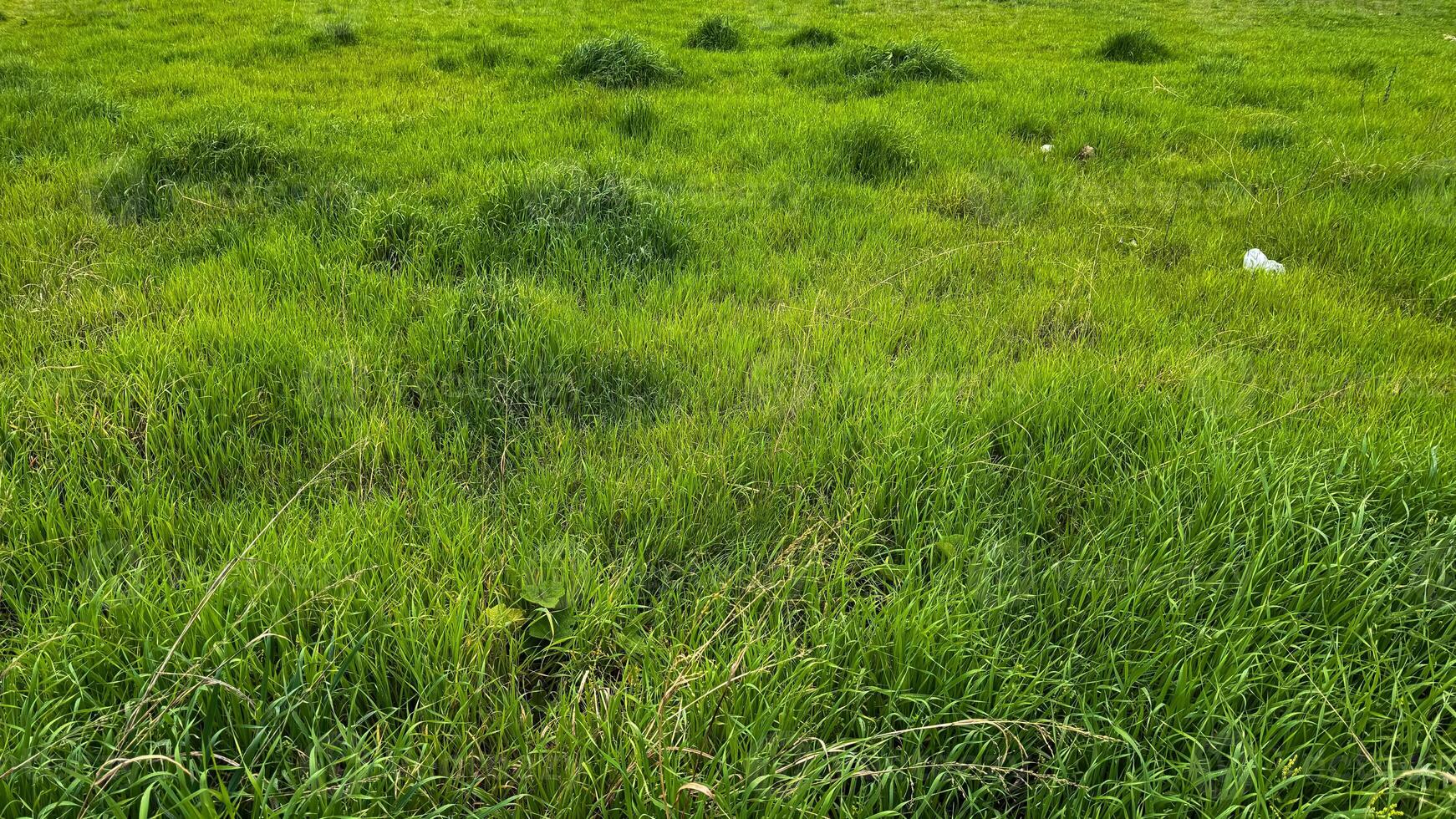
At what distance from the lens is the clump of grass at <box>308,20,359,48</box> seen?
361 inches

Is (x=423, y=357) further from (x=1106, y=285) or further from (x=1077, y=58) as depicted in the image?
(x=1077, y=58)

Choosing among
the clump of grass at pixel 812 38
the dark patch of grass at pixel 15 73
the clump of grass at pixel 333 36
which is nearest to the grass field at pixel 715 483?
the dark patch of grass at pixel 15 73

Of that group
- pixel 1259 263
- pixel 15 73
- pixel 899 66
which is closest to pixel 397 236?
pixel 1259 263

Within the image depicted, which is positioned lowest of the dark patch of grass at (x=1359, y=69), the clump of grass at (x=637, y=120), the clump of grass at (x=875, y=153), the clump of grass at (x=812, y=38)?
the clump of grass at (x=875, y=153)

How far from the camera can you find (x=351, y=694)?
5.24 ft

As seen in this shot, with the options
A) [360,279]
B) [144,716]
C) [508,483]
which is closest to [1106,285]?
[508,483]

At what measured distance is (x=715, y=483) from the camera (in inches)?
93.0

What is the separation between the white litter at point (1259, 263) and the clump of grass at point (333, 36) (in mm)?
10164

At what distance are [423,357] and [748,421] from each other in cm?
140

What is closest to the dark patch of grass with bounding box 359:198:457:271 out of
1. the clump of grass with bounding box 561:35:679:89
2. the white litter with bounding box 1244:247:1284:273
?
the clump of grass with bounding box 561:35:679:89

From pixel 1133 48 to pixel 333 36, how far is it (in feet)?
34.9

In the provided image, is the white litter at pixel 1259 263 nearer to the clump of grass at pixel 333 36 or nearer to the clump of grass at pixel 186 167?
the clump of grass at pixel 186 167

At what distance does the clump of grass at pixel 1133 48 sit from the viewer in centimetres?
969

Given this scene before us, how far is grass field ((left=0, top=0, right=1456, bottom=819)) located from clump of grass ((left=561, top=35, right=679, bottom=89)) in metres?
2.36
